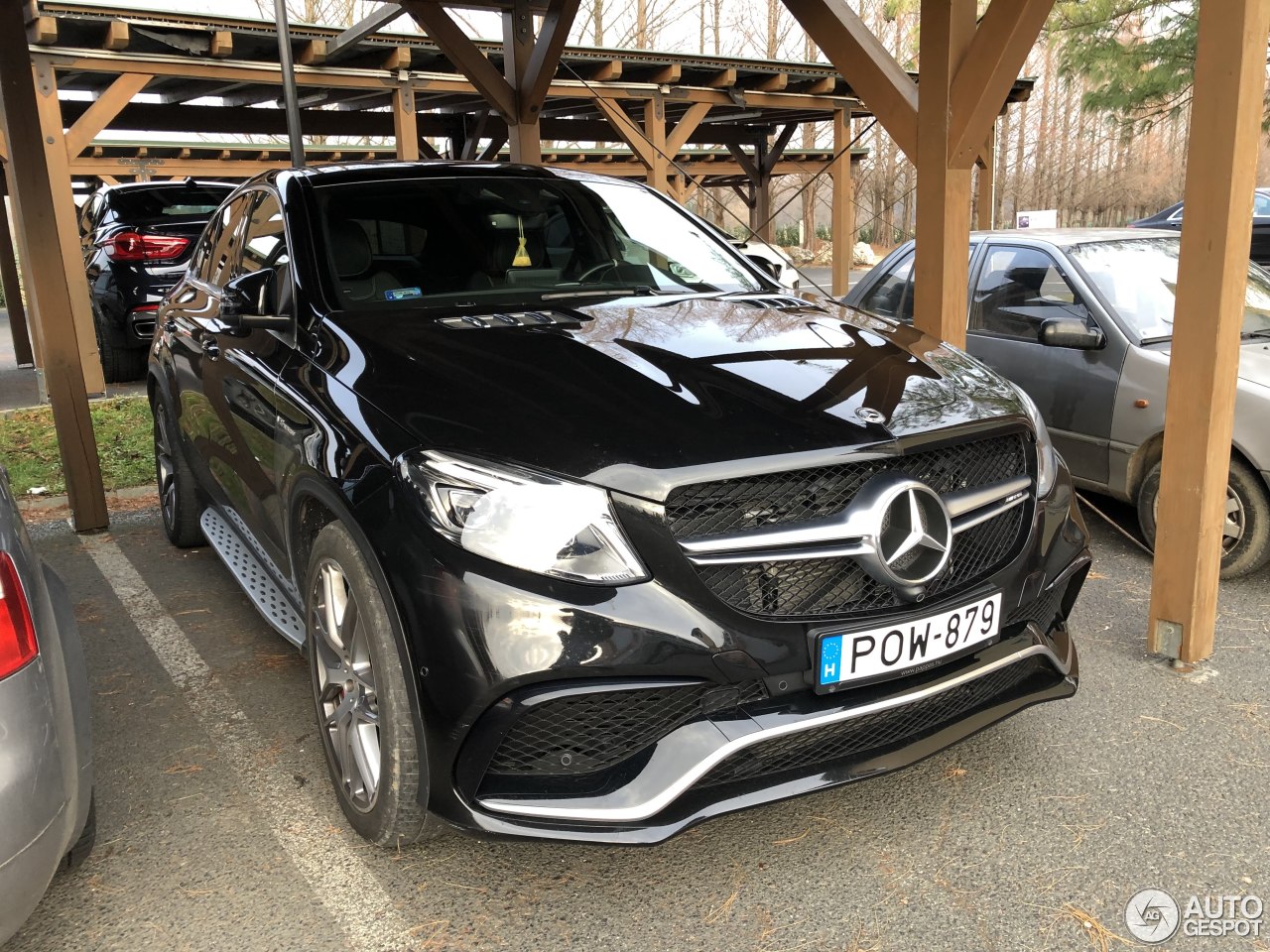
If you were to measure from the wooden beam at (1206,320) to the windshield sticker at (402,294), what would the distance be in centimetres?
239

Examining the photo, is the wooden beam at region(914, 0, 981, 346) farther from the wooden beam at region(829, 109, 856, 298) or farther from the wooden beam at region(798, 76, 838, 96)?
the wooden beam at region(829, 109, 856, 298)

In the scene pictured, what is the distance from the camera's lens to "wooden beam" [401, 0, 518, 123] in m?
6.96

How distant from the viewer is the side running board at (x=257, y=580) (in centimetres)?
315

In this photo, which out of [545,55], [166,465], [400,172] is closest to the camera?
[400,172]

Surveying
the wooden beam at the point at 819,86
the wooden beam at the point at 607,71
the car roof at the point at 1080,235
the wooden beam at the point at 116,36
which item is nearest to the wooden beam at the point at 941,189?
the car roof at the point at 1080,235

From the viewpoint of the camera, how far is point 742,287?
3.77 metres

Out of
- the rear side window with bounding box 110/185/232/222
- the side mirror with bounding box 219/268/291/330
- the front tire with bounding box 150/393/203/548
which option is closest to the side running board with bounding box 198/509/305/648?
the front tire with bounding box 150/393/203/548

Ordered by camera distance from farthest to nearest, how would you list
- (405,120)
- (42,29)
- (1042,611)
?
(405,120)
(42,29)
(1042,611)

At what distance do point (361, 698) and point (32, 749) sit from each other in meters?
0.78

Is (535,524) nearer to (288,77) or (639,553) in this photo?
(639,553)

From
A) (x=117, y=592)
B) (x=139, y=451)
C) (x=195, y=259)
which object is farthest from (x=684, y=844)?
(x=139, y=451)

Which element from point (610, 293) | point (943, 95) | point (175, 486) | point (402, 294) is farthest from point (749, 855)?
point (175, 486)

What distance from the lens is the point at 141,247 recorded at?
950 centimetres

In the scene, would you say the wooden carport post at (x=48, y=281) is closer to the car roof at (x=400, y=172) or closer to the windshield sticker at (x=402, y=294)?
the car roof at (x=400, y=172)
